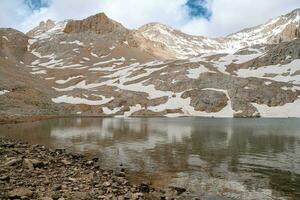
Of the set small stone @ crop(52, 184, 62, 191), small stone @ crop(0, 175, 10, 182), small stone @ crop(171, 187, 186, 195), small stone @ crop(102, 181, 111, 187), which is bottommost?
small stone @ crop(171, 187, 186, 195)

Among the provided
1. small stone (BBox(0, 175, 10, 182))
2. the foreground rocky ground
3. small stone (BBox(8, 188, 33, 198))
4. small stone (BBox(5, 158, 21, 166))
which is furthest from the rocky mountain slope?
small stone (BBox(8, 188, 33, 198))

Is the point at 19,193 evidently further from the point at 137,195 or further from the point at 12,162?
the point at 12,162

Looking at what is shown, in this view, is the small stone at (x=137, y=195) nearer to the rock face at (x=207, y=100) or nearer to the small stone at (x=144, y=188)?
the small stone at (x=144, y=188)

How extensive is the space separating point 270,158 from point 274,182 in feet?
36.0

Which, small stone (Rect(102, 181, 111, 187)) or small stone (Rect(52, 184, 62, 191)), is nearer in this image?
small stone (Rect(52, 184, 62, 191))

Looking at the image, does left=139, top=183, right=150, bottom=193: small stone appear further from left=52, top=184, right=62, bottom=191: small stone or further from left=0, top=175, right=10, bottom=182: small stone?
left=0, top=175, right=10, bottom=182: small stone

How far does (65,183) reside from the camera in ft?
80.0

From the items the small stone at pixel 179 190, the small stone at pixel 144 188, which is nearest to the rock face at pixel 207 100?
the small stone at pixel 179 190

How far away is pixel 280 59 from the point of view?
567ft

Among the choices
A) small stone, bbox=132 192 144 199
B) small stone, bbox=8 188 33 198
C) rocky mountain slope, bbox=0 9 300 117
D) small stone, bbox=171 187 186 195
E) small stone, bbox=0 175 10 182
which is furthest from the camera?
rocky mountain slope, bbox=0 9 300 117

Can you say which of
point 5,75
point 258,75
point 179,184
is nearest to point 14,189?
point 179,184

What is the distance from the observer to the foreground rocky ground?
70.8 feet

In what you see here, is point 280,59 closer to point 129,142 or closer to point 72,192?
point 129,142

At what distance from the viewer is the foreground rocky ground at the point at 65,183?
2158 cm
